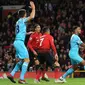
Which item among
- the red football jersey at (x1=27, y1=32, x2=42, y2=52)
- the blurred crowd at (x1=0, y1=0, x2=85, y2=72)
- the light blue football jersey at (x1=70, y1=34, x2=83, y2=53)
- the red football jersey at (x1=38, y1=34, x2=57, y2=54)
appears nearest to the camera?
the light blue football jersey at (x1=70, y1=34, x2=83, y2=53)

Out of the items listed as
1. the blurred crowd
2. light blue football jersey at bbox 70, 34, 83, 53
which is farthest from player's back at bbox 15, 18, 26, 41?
→ the blurred crowd

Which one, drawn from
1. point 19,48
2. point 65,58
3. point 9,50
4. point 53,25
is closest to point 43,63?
point 19,48

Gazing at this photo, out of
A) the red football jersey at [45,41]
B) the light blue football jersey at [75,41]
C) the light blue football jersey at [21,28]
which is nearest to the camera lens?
the light blue football jersey at [21,28]

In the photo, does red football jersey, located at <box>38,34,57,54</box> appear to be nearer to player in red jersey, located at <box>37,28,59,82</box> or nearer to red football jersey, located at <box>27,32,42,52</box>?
player in red jersey, located at <box>37,28,59,82</box>

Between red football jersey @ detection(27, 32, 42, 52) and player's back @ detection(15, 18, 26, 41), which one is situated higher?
player's back @ detection(15, 18, 26, 41)

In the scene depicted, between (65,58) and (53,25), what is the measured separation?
4.42 meters

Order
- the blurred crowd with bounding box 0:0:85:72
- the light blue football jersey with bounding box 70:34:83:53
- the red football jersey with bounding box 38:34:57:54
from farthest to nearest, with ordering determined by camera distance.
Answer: the blurred crowd with bounding box 0:0:85:72
the red football jersey with bounding box 38:34:57:54
the light blue football jersey with bounding box 70:34:83:53

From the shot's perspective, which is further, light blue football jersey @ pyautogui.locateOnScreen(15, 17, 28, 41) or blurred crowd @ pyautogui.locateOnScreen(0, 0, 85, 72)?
blurred crowd @ pyautogui.locateOnScreen(0, 0, 85, 72)

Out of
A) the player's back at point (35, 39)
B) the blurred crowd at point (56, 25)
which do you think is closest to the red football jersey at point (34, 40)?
the player's back at point (35, 39)

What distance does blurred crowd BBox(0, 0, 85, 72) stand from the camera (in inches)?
938

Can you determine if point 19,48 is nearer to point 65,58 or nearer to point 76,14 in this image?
point 65,58

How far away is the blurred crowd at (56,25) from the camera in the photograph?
23812mm

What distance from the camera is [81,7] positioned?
2755 centimetres

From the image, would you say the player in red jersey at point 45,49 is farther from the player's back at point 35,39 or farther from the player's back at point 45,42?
the player's back at point 35,39
